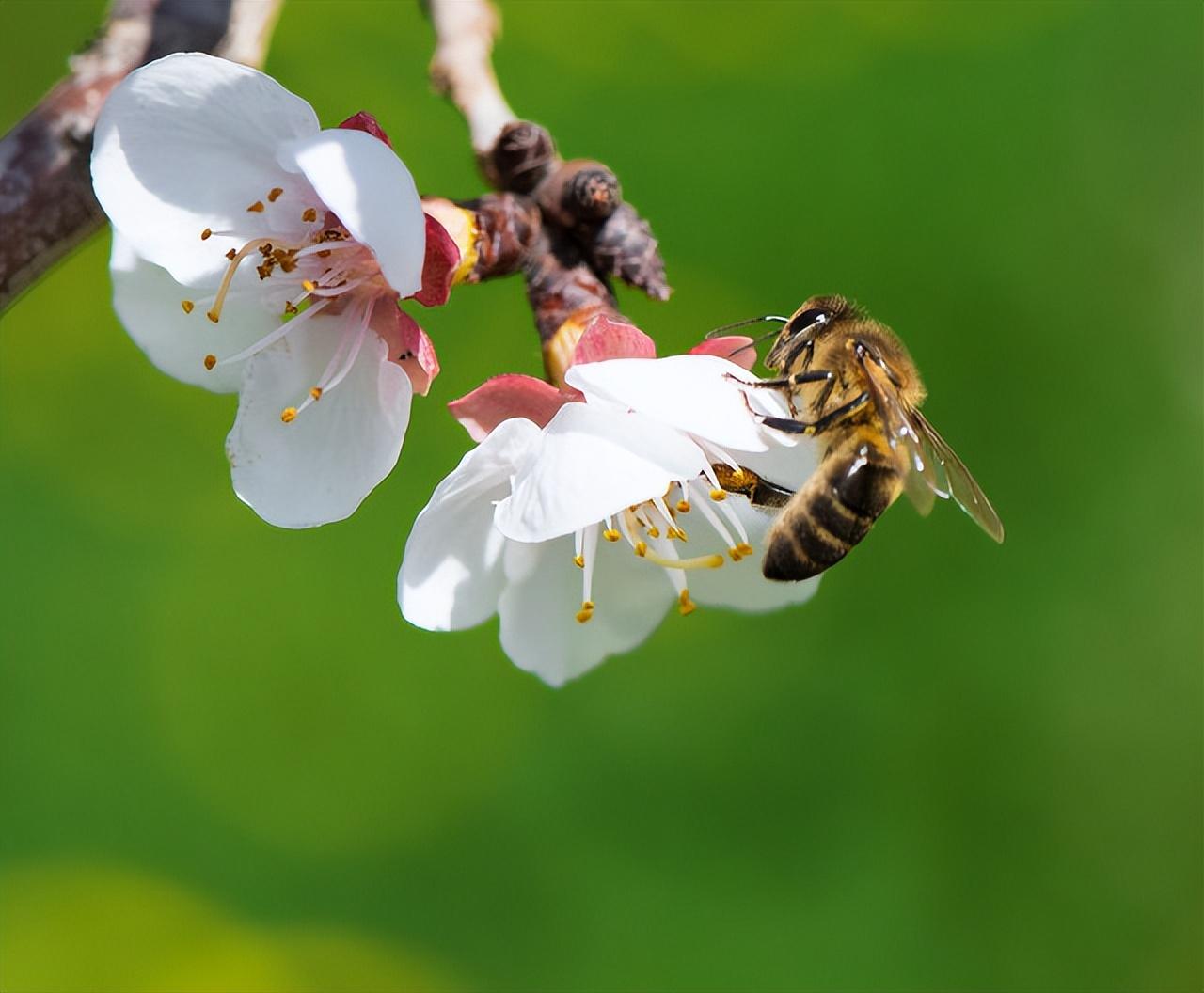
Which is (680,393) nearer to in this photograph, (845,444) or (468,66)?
(845,444)

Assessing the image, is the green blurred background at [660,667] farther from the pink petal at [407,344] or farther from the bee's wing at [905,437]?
the bee's wing at [905,437]

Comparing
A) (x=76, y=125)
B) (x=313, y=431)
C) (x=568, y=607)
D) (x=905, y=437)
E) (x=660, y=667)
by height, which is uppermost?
(x=76, y=125)

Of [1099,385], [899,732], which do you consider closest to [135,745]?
[899,732]

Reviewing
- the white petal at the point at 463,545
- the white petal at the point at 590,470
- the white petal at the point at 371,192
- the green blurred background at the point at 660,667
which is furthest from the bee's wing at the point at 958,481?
the green blurred background at the point at 660,667

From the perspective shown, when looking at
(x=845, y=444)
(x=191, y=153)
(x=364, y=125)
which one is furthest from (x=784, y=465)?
(x=191, y=153)

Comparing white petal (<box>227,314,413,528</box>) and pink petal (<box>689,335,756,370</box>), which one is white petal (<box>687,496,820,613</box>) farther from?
white petal (<box>227,314,413,528</box>)

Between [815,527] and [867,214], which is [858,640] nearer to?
[867,214]

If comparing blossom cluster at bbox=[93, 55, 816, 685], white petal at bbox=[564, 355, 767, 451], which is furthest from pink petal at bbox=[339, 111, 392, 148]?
white petal at bbox=[564, 355, 767, 451]
